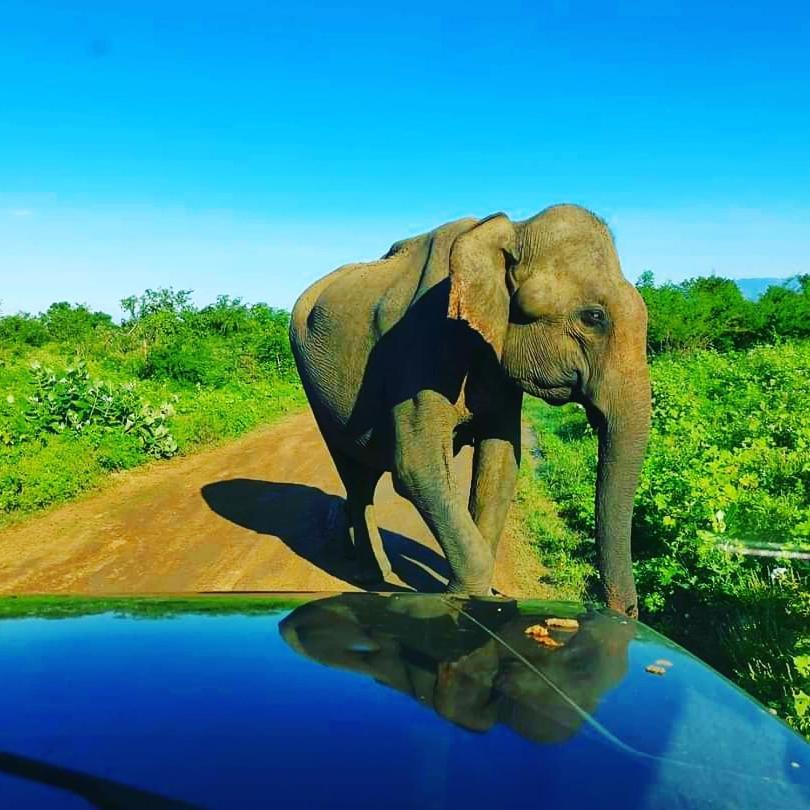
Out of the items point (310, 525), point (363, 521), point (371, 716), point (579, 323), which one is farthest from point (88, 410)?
point (371, 716)

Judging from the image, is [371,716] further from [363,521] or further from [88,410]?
[88,410]

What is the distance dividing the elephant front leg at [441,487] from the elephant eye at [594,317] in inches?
38.9

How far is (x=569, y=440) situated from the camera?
13.8 metres

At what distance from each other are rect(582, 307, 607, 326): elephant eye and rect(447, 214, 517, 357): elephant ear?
45 centimetres

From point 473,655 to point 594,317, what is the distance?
2.77 m

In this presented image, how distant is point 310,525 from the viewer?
841 centimetres

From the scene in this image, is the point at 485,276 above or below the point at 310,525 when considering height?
above

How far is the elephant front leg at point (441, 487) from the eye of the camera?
4.98m

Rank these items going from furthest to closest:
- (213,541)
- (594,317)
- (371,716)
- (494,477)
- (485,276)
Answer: (213,541), (494,477), (485,276), (594,317), (371,716)

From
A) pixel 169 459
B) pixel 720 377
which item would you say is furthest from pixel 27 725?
pixel 720 377

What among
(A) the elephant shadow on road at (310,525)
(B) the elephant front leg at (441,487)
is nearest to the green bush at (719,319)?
(A) the elephant shadow on road at (310,525)

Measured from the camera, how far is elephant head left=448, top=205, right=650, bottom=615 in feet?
14.7

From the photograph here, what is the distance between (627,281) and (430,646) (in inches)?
119

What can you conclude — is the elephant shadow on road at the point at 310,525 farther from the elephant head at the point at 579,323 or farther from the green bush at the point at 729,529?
the elephant head at the point at 579,323
